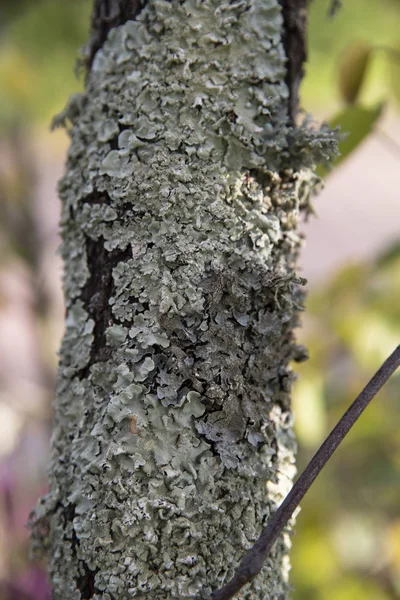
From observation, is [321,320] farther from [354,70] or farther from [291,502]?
[291,502]

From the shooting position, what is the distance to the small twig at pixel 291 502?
1.24 ft

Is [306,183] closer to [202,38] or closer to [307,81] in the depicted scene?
[202,38]

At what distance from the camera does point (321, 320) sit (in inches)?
49.3

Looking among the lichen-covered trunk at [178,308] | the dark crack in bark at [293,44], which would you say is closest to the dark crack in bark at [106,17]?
the lichen-covered trunk at [178,308]

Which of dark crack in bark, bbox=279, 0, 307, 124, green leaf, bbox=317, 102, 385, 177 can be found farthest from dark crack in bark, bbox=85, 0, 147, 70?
green leaf, bbox=317, 102, 385, 177

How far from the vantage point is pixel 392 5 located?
4.80ft

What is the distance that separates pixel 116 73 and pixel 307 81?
1.27 meters

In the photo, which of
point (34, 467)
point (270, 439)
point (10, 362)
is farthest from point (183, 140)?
point (10, 362)

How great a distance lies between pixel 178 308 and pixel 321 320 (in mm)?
855

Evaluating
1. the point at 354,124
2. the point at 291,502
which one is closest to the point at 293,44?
the point at 354,124

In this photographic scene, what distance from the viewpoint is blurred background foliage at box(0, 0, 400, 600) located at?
940 millimetres

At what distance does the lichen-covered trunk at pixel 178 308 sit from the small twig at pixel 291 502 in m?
0.05

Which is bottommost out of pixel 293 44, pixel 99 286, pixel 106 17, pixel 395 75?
pixel 99 286

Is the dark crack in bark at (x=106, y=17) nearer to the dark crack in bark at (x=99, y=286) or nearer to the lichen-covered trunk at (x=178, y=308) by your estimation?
the lichen-covered trunk at (x=178, y=308)
